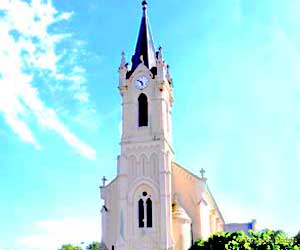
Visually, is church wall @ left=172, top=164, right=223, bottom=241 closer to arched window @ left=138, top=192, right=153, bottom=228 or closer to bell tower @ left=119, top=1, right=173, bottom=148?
arched window @ left=138, top=192, right=153, bottom=228

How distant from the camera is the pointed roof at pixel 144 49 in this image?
53681mm

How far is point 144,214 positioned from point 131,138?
774 centimetres

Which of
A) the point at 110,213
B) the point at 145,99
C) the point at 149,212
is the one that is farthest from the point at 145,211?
the point at 145,99

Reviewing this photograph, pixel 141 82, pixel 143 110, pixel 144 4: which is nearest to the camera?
pixel 143 110

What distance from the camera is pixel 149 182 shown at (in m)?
48.8

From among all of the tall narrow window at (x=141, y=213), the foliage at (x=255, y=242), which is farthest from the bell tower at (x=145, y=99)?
the foliage at (x=255, y=242)

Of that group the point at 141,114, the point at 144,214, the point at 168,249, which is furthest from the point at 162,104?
the point at 168,249

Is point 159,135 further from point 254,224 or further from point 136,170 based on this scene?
point 254,224

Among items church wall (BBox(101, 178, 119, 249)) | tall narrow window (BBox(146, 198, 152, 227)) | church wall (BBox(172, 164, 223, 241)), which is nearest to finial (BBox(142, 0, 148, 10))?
church wall (BBox(172, 164, 223, 241))

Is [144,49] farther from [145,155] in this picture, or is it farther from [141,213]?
[141,213]

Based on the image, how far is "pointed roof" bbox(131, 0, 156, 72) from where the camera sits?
5368cm

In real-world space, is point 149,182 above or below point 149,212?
above

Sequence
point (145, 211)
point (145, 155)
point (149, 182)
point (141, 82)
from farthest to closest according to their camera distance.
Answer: point (141, 82) → point (145, 155) → point (149, 182) → point (145, 211)

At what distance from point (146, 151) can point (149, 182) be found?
3150 millimetres
